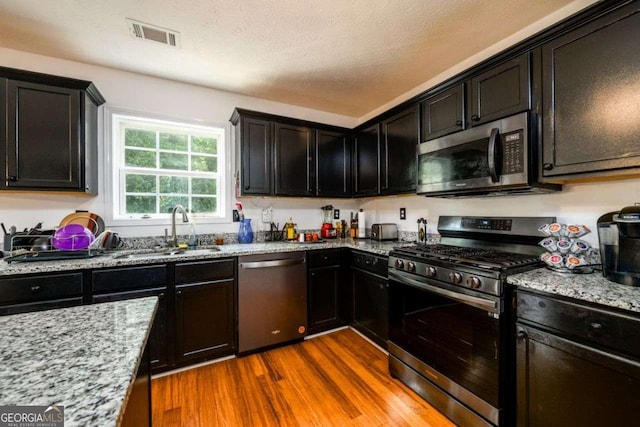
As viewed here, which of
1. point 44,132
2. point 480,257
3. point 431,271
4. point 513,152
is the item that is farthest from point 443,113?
point 44,132

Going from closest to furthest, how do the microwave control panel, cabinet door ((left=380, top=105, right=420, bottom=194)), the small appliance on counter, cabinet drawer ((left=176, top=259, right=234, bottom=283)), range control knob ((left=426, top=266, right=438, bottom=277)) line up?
the microwave control panel < range control knob ((left=426, top=266, right=438, bottom=277)) < cabinet drawer ((left=176, top=259, right=234, bottom=283)) < cabinet door ((left=380, top=105, right=420, bottom=194)) < the small appliance on counter

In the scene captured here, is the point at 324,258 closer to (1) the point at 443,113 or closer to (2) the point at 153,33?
(1) the point at 443,113

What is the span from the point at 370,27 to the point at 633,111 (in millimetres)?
1551

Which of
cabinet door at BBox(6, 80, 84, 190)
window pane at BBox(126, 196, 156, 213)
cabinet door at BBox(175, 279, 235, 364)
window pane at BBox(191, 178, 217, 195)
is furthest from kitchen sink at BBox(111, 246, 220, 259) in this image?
window pane at BBox(191, 178, 217, 195)

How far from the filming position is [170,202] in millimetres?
2834

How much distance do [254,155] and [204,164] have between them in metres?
0.62

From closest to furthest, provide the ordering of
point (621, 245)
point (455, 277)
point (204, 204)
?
point (621, 245)
point (455, 277)
point (204, 204)

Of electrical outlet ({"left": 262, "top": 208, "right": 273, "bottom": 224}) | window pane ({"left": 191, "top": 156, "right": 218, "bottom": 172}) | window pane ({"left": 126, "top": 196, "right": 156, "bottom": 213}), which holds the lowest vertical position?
electrical outlet ({"left": 262, "top": 208, "right": 273, "bottom": 224})

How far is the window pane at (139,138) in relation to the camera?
2.67 m

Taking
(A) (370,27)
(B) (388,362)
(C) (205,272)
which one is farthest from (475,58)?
(C) (205,272)

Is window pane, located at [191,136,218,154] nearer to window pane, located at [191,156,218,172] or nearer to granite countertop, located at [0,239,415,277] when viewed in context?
window pane, located at [191,156,218,172]

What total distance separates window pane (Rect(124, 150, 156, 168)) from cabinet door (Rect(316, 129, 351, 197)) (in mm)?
1721

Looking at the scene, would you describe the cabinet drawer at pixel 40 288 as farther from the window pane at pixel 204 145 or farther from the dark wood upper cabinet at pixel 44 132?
the window pane at pixel 204 145

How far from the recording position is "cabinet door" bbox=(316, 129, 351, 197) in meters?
3.17
